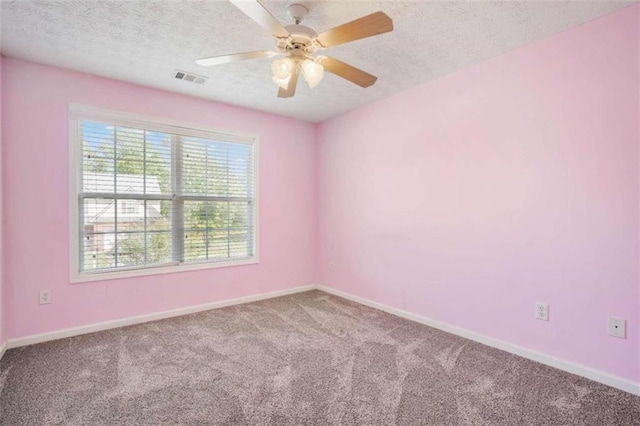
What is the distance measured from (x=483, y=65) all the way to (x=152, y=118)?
3176 millimetres

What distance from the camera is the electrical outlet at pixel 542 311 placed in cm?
241

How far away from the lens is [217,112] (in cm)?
374

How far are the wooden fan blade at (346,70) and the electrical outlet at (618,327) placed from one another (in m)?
2.22

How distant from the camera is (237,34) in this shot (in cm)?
228

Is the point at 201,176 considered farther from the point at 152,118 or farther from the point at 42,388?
the point at 42,388

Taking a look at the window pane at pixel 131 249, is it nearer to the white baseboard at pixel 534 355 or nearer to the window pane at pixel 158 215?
the window pane at pixel 158 215

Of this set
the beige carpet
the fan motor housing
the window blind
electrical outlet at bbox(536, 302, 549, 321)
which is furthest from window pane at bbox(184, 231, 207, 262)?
electrical outlet at bbox(536, 302, 549, 321)

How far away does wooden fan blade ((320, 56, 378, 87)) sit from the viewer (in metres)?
1.95

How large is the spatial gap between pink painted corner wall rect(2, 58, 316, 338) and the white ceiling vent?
1.59 ft

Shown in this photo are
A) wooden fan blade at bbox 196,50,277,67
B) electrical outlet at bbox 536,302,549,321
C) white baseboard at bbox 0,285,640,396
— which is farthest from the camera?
electrical outlet at bbox 536,302,549,321

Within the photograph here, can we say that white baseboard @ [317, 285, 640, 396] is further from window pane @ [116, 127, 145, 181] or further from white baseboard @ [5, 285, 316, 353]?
window pane @ [116, 127, 145, 181]

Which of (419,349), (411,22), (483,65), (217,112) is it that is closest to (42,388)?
(419,349)

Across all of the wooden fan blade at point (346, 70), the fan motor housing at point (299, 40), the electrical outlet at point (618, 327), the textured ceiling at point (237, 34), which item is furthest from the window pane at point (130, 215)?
the electrical outlet at point (618, 327)

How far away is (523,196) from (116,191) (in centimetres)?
366
